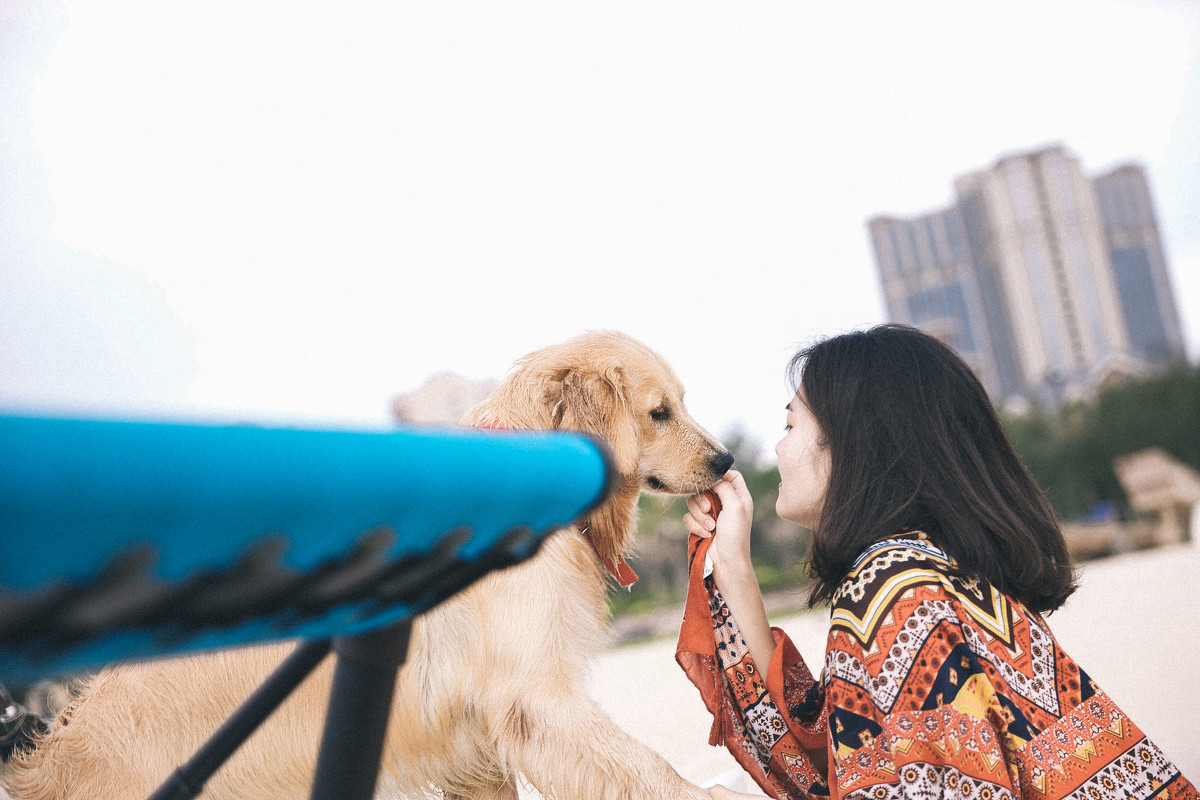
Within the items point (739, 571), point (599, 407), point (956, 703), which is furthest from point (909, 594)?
point (599, 407)

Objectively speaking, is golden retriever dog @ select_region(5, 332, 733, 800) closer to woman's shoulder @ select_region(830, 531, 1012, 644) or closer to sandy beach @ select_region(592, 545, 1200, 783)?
sandy beach @ select_region(592, 545, 1200, 783)

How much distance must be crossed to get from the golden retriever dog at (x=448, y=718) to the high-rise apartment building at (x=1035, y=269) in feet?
201

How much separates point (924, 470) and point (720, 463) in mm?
780

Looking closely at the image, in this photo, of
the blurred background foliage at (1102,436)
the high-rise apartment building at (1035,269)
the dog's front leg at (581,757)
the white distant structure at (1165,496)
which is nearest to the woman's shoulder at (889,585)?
the dog's front leg at (581,757)

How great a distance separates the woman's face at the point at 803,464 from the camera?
2.46 m

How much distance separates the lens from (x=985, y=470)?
2307 mm

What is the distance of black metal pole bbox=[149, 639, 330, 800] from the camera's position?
2.45 feet

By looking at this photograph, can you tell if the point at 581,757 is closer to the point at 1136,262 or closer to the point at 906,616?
the point at 906,616

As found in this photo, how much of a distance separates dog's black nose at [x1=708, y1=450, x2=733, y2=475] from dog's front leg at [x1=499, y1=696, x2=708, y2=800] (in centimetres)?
98

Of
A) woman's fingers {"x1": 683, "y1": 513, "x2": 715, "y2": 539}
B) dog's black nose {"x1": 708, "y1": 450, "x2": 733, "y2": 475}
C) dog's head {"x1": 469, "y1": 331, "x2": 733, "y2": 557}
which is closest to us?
woman's fingers {"x1": 683, "y1": 513, "x2": 715, "y2": 539}

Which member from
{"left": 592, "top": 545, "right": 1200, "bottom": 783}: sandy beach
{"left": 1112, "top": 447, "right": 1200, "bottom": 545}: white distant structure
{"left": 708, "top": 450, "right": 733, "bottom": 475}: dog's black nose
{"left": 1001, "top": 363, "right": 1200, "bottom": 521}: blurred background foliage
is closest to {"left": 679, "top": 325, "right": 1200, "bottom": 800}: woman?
{"left": 708, "top": 450, "right": 733, "bottom": 475}: dog's black nose

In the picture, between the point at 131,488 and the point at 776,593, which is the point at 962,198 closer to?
the point at 776,593

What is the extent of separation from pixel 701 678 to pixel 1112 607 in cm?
828

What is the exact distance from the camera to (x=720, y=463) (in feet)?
9.56
